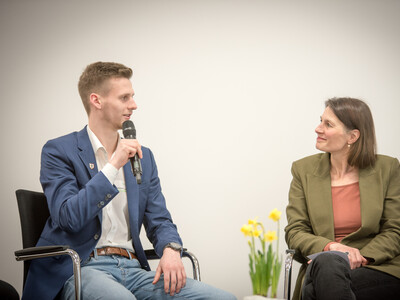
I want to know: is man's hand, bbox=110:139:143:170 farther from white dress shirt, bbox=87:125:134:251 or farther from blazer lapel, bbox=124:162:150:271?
blazer lapel, bbox=124:162:150:271

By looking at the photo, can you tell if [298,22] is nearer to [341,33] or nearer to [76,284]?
[341,33]

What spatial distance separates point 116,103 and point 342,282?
4.28 feet

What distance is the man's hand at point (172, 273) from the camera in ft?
6.25

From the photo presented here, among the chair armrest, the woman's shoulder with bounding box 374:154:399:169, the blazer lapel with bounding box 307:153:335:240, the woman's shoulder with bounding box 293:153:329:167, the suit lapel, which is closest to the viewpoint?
the chair armrest

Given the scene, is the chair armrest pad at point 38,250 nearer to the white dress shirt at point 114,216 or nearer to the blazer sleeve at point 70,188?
the blazer sleeve at point 70,188

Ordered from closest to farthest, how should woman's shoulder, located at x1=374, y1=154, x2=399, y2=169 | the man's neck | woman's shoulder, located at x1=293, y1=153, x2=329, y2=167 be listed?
the man's neck → woman's shoulder, located at x1=374, y1=154, x2=399, y2=169 → woman's shoulder, located at x1=293, y1=153, x2=329, y2=167

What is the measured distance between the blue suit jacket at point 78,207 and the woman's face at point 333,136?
0.96 meters

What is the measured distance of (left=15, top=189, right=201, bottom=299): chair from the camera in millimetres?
1801

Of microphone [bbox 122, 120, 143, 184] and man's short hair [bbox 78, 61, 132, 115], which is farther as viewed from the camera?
man's short hair [bbox 78, 61, 132, 115]

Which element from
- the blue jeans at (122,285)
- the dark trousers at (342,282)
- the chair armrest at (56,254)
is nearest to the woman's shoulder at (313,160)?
the dark trousers at (342,282)

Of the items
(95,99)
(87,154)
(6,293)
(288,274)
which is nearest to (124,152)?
(87,154)

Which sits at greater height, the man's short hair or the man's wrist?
the man's short hair

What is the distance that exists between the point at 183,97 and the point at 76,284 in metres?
1.69

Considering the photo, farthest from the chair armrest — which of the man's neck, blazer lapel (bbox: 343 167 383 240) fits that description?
blazer lapel (bbox: 343 167 383 240)
